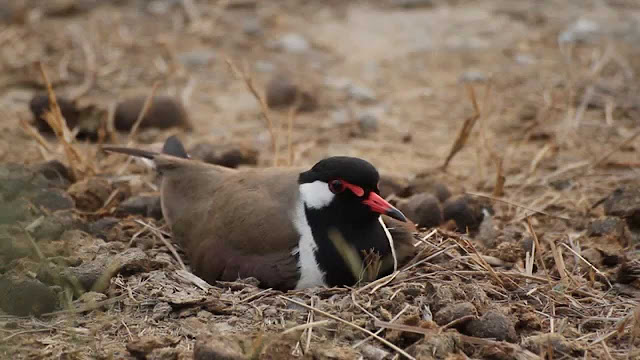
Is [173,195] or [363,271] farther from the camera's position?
[173,195]

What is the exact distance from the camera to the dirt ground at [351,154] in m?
4.05

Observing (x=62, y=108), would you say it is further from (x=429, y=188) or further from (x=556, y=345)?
(x=556, y=345)

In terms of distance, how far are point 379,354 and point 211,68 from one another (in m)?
5.15

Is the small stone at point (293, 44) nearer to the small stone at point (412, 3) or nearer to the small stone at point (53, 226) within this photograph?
the small stone at point (412, 3)

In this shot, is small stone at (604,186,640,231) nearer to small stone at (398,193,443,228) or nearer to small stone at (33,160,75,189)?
small stone at (398,193,443,228)

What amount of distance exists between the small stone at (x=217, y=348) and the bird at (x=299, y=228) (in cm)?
91

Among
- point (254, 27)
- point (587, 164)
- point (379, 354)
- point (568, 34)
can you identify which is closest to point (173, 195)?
point (379, 354)

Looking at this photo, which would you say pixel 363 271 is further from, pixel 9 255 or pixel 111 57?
pixel 111 57

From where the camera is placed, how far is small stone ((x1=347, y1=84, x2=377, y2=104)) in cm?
795

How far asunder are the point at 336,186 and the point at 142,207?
Answer: 4.89ft

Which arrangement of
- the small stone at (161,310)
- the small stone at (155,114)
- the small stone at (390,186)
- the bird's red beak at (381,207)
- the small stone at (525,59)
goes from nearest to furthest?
the small stone at (161,310)
the bird's red beak at (381,207)
the small stone at (390,186)
the small stone at (155,114)
the small stone at (525,59)

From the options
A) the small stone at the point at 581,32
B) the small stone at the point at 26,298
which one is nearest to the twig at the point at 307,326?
the small stone at the point at 26,298

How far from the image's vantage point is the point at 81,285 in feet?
14.3

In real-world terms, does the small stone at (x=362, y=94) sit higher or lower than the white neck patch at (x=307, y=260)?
lower
